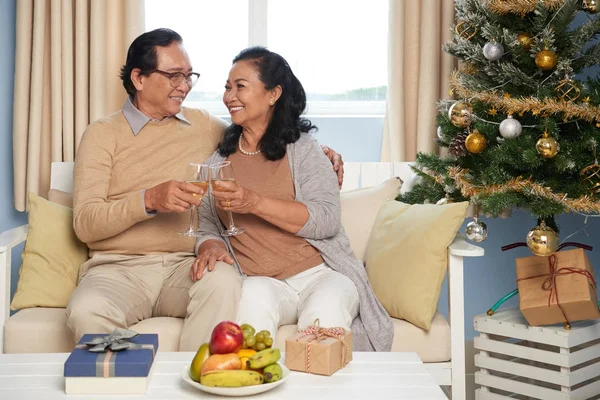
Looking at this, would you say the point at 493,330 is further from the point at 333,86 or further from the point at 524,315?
the point at 333,86

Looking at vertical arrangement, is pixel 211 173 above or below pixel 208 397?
above

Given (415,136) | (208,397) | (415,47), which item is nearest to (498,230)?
(415,136)

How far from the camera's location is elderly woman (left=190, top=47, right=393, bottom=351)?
235cm

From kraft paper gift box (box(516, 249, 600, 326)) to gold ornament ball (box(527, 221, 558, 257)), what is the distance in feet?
0.21

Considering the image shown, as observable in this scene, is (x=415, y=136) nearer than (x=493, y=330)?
No

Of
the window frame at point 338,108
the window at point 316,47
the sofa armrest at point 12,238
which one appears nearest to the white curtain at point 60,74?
the window at point 316,47

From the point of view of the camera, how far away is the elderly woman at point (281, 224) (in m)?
2.35

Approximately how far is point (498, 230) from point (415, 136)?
634 mm

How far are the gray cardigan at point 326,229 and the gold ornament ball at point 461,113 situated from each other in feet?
1.65

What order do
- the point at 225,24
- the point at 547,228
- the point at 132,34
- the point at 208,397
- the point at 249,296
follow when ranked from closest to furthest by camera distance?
1. the point at 208,397
2. the point at 249,296
3. the point at 547,228
4. the point at 132,34
5. the point at 225,24

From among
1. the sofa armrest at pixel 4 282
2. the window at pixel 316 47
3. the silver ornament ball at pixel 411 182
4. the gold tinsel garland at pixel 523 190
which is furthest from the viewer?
the window at pixel 316 47

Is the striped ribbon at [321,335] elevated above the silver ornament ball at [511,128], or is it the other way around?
the silver ornament ball at [511,128]

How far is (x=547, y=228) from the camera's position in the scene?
2568 mm

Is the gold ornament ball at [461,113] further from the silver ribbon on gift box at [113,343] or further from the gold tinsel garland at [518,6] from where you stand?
the silver ribbon on gift box at [113,343]
